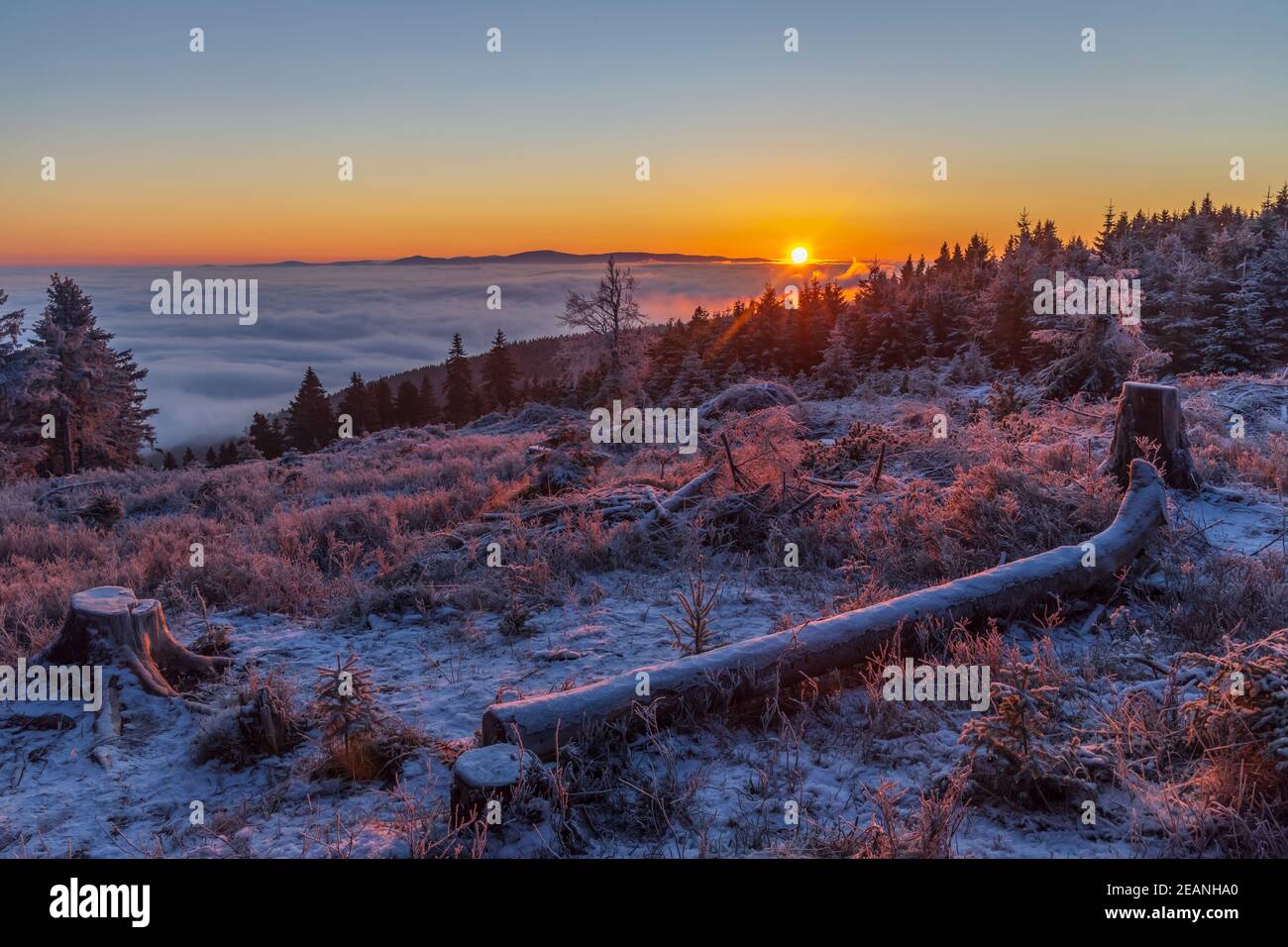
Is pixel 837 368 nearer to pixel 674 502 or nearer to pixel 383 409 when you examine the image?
pixel 674 502

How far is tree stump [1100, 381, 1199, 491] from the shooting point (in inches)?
307

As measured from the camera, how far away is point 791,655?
4492 millimetres

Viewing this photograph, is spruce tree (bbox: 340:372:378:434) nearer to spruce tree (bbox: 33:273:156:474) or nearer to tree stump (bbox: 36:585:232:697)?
spruce tree (bbox: 33:273:156:474)

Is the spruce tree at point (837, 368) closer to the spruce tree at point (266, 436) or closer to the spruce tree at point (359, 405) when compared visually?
the spruce tree at point (359, 405)

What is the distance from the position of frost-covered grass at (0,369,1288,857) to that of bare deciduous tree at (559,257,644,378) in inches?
1188

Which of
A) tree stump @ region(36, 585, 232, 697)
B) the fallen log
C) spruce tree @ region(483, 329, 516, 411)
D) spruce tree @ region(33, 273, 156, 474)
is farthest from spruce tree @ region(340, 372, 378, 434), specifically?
the fallen log

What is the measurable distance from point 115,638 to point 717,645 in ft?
13.5

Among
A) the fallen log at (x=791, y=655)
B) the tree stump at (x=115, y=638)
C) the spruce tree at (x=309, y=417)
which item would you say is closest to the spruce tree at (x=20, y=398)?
the spruce tree at (x=309, y=417)

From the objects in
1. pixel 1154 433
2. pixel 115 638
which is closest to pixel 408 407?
pixel 115 638

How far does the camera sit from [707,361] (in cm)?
4594

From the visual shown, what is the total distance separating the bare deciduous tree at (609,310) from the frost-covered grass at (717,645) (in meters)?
30.2

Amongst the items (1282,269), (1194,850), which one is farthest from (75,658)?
(1282,269)

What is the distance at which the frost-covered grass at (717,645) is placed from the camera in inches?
132
